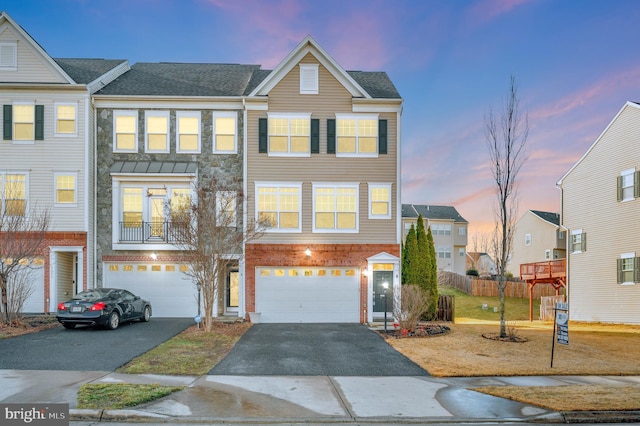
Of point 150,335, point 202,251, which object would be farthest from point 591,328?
point 150,335

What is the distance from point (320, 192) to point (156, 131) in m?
7.64

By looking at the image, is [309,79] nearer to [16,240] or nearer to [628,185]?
[16,240]

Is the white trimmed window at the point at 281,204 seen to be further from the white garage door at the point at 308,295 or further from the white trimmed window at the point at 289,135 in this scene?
the white garage door at the point at 308,295

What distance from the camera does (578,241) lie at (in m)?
25.8

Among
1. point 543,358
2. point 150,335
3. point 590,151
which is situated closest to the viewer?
point 543,358

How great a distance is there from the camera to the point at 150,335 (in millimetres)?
15859

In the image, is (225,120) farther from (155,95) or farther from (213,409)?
(213,409)

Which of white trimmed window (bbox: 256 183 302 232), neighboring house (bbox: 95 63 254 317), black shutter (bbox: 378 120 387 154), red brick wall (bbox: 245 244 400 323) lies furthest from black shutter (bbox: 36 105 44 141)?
black shutter (bbox: 378 120 387 154)

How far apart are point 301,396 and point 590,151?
22.1m

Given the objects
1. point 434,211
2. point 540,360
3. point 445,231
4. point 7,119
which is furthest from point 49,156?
point 434,211

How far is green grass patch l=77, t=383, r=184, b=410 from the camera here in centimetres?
809

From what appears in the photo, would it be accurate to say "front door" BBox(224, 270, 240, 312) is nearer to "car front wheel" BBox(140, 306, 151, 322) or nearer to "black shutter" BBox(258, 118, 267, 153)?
"car front wheel" BBox(140, 306, 151, 322)

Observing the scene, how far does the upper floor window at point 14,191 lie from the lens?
20.2 meters

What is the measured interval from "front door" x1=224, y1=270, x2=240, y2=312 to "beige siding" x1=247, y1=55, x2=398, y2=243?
251cm
